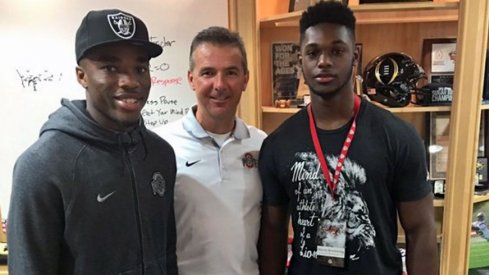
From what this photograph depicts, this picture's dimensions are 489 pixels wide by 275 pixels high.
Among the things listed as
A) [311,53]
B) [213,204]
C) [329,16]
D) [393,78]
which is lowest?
[213,204]

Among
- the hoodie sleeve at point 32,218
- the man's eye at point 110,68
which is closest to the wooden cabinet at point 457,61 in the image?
the man's eye at point 110,68

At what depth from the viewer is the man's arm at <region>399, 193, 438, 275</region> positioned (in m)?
1.40

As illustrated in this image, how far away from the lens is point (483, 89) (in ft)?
6.57

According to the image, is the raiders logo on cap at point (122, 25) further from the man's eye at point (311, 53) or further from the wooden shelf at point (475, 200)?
the wooden shelf at point (475, 200)

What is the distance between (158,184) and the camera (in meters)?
1.30

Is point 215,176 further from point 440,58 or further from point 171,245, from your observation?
point 440,58

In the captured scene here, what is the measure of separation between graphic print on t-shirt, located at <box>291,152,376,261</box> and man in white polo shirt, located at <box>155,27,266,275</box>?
18cm

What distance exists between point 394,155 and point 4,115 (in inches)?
72.2

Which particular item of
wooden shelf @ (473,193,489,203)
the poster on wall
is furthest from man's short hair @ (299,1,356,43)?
wooden shelf @ (473,193,489,203)

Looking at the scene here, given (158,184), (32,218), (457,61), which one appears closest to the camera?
(32,218)

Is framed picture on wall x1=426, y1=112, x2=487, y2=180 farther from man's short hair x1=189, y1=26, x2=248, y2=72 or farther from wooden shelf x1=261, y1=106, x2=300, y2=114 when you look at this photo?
man's short hair x1=189, y1=26, x2=248, y2=72

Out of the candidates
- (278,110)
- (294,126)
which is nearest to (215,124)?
(294,126)

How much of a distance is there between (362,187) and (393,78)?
88 centimetres

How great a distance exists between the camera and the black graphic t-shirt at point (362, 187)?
136 cm
